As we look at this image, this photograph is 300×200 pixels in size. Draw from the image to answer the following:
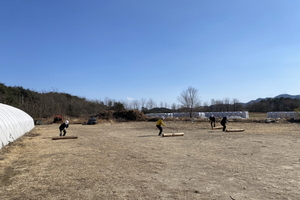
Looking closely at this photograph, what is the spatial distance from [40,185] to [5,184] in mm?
955

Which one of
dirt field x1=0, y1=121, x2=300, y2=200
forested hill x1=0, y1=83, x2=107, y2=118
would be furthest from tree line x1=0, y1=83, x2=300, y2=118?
dirt field x1=0, y1=121, x2=300, y2=200

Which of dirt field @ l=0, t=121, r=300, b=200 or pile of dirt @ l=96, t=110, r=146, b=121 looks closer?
dirt field @ l=0, t=121, r=300, b=200

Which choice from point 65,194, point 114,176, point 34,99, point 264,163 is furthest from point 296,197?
point 34,99

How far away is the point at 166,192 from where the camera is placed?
512 cm

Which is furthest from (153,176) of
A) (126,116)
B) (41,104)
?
(41,104)

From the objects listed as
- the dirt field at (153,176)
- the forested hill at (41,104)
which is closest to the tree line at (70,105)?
the forested hill at (41,104)

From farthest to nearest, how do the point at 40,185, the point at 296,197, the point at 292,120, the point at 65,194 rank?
the point at 292,120 < the point at 40,185 < the point at 65,194 < the point at 296,197

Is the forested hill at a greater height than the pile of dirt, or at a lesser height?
greater

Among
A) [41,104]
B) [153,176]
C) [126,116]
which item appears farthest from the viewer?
[41,104]

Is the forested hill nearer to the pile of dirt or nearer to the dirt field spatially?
the pile of dirt

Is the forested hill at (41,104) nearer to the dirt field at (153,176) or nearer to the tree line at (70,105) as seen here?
the tree line at (70,105)

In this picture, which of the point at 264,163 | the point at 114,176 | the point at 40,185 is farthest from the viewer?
the point at 264,163

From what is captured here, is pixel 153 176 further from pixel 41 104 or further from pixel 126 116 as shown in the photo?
pixel 41 104

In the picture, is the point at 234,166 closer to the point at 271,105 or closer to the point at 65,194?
the point at 65,194
